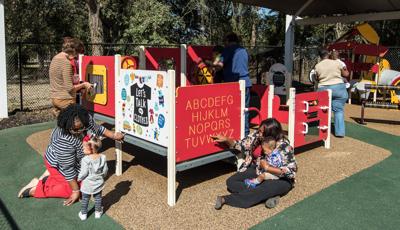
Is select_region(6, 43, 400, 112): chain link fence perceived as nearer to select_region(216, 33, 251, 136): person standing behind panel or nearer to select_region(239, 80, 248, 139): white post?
select_region(216, 33, 251, 136): person standing behind panel

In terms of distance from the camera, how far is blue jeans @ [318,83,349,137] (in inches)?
287

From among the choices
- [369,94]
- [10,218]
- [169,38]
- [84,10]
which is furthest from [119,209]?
[84,10]

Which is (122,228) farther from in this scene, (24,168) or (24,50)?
(24,50)

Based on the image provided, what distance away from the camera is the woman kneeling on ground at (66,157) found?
164 inches

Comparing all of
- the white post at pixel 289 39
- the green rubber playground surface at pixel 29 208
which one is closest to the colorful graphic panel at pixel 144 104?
the green rubber playground surface at pixel 29 208

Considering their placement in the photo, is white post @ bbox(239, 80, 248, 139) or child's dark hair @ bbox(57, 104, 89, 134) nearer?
child's dark hair @ bbox(57, 104, 89, 134)

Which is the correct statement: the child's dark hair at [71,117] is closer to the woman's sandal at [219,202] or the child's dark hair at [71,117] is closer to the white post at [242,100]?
the woman's sandal at [219,202]

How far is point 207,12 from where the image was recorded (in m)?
22.3

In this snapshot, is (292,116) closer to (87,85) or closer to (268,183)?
(268,183)

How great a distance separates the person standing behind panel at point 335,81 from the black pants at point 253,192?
11.3ft

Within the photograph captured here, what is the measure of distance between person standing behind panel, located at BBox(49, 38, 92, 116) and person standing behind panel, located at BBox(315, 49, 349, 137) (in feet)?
14.8

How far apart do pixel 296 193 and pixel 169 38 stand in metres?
15.0

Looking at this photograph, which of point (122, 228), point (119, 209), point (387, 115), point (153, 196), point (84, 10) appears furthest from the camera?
point (84, 10)

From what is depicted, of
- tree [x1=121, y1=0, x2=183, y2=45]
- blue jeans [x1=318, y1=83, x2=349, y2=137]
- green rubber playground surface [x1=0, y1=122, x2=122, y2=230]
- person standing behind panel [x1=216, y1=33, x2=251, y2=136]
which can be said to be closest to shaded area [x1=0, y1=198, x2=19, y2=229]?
green rubber playground surface [x1=0, y1=122, x2=122, y2=230]
